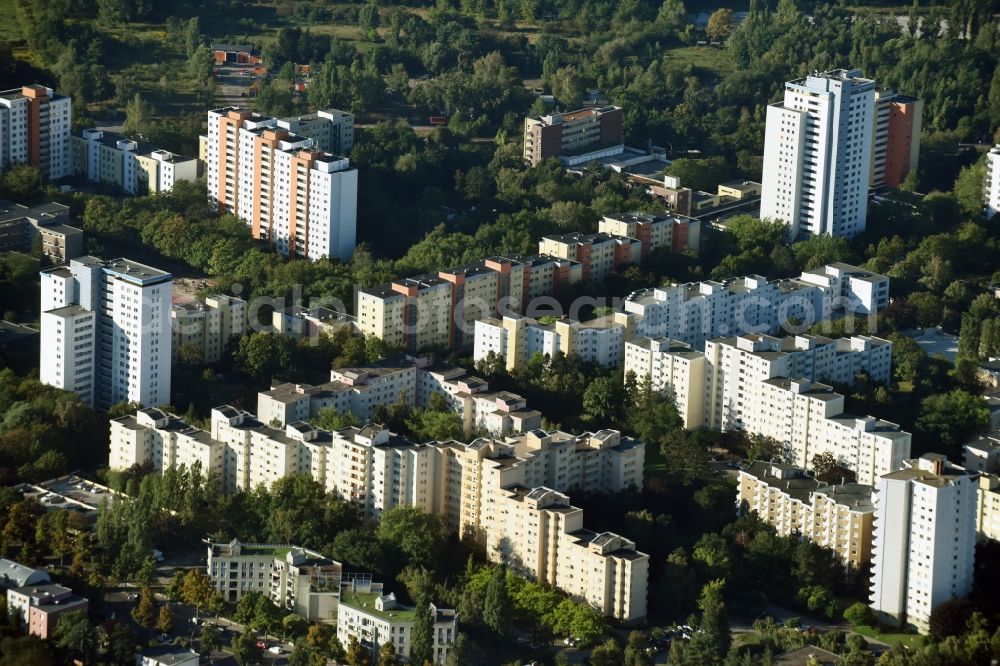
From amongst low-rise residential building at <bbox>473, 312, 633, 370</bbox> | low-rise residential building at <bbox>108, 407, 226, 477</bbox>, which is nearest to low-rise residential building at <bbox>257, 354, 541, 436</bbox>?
low-rise residential building at <bbox>473, 312, 633, 370</bbox>

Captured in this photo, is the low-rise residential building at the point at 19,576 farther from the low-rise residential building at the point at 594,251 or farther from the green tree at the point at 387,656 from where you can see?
the low-rise residential building at the point at 594,251

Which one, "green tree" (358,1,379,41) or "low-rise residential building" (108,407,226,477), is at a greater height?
"green tree" (358,1,379,41)

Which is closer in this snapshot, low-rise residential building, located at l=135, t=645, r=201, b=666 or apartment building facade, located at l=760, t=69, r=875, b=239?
low-rise residential building, located at l=135, t=645, r=201, b=666

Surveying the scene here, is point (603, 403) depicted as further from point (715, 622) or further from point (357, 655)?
point (357, 655)

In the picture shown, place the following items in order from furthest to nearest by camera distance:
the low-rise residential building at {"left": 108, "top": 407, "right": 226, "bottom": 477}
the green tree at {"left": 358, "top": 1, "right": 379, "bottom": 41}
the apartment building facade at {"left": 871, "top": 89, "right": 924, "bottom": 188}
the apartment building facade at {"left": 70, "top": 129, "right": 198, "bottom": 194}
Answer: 1. the green tree at {"left": 358, "top": 1, "right": 379, "bottom": 41}
2. the apartment building facade at {"left": 871, "top": 89, "right": 924, "bottom": 188}
3. the apartment building facade at {"left": 70, "top": 129, "right": 198, "bottom": 194}
4. the low-rise residential building at {"left": 108, "top": 407, "right": 226, "bottom": 477}

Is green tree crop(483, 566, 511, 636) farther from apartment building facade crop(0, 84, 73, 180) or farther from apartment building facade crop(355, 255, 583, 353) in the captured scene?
apartment building facade crop(0, 84, 73, 180)

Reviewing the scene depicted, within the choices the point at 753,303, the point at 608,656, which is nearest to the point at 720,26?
the point at 753,303

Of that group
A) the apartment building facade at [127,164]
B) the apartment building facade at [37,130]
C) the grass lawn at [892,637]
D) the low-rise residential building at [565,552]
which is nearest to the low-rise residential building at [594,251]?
the apartment building facade at [127,164]
